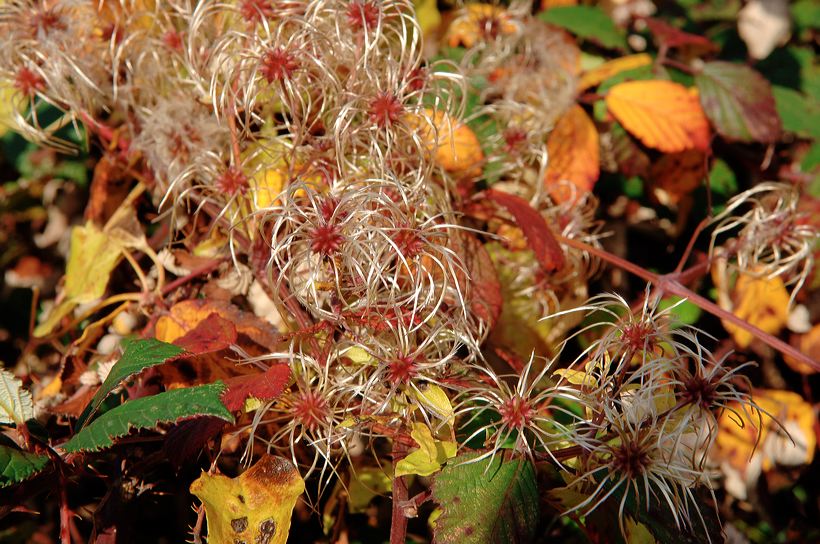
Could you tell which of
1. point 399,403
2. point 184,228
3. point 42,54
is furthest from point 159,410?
point 42,54

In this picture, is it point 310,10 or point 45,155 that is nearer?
point 310,10

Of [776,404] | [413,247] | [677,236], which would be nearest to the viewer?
[413,247]

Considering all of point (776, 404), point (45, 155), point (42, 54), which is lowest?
point (776, 404)

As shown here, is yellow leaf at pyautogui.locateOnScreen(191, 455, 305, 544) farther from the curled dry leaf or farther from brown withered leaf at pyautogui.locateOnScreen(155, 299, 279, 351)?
the curled dry leaf

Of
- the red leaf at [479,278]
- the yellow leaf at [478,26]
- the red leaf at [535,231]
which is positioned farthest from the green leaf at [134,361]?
the yellow leaf at [478,26]

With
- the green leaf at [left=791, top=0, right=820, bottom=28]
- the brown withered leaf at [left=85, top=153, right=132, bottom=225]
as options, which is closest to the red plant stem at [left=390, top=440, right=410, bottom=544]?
the brown withered leaf at [left=85, top=153, right=132, bottom=225]

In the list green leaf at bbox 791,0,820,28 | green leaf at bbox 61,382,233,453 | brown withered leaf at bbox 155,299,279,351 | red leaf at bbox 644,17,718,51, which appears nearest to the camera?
green leaf at bbox 61,382,233,453

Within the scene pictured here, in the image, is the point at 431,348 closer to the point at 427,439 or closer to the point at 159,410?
the point at 427,439
